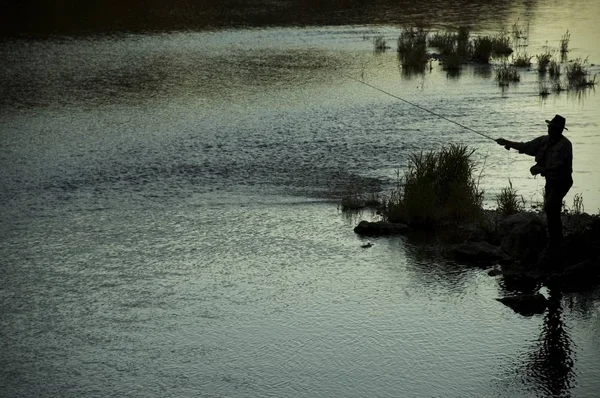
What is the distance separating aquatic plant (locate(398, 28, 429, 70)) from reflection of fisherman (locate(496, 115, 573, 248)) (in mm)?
19150

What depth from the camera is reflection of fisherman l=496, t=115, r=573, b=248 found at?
1192 cm

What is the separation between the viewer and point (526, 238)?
41.4 feet

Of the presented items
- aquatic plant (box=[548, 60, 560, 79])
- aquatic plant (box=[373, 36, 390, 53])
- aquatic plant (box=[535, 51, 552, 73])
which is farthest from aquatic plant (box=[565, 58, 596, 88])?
aquatic plant (box=[373, 36, 390, 53])

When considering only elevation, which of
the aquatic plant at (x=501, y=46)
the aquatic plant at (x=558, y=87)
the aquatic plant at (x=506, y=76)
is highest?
the aquatic plant at (x=501, y=46)

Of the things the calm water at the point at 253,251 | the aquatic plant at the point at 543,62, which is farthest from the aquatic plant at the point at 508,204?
the aquatic plant at the point at 543,62

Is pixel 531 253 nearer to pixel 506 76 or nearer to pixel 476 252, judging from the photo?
pixel 476 252

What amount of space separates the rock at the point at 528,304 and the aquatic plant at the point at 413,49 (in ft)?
66.4

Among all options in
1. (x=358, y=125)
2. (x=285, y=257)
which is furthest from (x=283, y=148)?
(x=285, y=257)

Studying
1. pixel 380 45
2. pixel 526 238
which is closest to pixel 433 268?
pixel 526 238

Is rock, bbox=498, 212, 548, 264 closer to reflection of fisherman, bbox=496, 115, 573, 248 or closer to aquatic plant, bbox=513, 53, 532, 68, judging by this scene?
reflection of fisherman, bbox=496, 115, 573, 248

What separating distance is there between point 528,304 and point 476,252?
6.04ft

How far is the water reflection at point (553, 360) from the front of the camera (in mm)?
9242

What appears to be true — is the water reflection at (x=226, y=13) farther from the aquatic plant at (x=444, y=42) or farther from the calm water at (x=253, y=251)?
the calm water at (x=253, y=251)

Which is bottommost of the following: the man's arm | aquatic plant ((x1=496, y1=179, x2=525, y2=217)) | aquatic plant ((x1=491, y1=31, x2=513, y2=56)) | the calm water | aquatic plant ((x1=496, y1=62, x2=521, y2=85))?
the calm water
